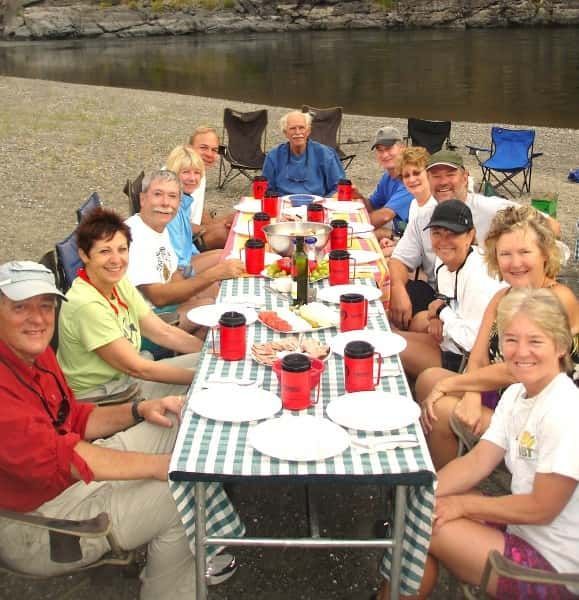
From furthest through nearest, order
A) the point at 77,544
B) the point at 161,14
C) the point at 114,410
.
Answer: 1. the point at 161,14
2. the point at 114,410
3. the point at 77,544

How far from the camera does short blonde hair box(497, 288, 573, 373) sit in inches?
90.7

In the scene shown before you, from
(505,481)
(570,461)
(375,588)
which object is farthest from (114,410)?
(570,461)

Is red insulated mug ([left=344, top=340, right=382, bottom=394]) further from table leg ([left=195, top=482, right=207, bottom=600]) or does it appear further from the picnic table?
table leg ([left=195, top=482, right=207, bottom=600])

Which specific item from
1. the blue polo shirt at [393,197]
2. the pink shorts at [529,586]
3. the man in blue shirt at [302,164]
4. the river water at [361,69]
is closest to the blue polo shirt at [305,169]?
the man in blue shirt at [302,164]

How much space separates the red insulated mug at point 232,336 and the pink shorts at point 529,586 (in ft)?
3.88

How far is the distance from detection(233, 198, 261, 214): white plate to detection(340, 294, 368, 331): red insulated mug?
2.37m

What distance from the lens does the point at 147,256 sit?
4219 millimetres

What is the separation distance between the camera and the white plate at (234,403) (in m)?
2.44

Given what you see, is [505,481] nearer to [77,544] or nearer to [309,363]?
[309,363]

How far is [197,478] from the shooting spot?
7.20ft

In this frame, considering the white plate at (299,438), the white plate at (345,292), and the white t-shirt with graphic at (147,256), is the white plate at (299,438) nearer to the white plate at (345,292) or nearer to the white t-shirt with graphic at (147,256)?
the white plate at (345,292)

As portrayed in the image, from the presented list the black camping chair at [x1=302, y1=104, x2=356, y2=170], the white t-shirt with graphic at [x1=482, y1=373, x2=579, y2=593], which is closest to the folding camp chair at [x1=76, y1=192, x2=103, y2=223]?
the white t-shirt with graphic at [x1=482, y1=373, x2=579, y2=593]

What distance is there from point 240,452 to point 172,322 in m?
1.71

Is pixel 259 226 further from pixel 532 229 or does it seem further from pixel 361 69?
pixel 361 69
